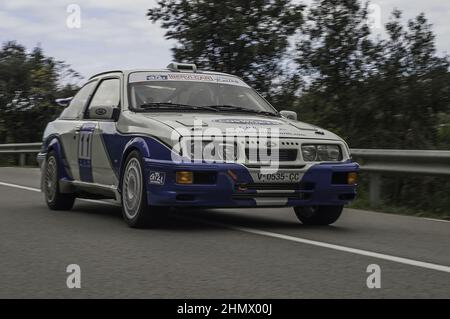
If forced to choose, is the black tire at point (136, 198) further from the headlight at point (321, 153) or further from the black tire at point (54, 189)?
the black tire at point (54, 189)

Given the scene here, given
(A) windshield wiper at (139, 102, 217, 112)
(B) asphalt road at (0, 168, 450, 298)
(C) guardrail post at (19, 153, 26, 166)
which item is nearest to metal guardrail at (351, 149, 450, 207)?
(B) asphalt road at (0, 168, 450, 298)

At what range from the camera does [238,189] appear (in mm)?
7691

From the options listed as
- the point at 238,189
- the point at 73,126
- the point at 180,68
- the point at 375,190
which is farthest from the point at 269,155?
the point at 375,190

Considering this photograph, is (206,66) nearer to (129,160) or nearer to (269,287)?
(129,160)

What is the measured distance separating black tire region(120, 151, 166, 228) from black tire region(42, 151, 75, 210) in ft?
6.36

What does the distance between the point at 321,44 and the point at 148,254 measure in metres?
10.7

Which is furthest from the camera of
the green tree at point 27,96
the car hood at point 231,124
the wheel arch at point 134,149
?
the green tree at point 27,96

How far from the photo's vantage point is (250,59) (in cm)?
1725

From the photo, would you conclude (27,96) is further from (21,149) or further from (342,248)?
(342,248)

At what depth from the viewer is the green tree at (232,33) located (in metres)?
17.0

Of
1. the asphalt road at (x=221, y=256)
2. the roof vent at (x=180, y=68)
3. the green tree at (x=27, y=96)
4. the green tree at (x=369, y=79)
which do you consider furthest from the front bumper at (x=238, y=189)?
the green tree at (x=27, y=96)

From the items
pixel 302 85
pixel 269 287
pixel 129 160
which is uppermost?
pixel 302 85

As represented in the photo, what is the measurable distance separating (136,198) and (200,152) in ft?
2.86

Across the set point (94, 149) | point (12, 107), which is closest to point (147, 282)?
point (94, 149)
